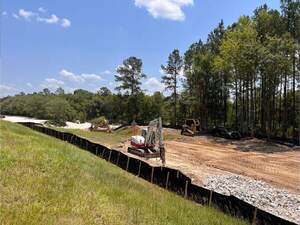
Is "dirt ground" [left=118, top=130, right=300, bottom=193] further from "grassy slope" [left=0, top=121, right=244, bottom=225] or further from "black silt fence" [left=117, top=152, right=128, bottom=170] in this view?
"grassy slope" [left=0, top=121, right=244, bottom=225]

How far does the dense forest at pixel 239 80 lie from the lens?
42.0 metres

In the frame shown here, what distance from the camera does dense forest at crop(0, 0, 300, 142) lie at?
42.0 metres

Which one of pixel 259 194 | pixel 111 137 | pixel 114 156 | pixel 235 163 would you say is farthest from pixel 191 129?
pixel 259 194

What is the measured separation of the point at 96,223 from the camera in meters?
7.41

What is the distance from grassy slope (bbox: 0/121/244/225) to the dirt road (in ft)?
31.0

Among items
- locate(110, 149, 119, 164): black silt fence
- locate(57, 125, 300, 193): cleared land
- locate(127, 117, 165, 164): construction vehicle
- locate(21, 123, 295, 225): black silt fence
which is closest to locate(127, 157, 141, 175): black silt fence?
locate(21, 123, 295, 225): black silt fence

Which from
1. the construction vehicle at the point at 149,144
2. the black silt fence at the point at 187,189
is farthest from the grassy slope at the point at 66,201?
the construction vehicle at the point at 149,144

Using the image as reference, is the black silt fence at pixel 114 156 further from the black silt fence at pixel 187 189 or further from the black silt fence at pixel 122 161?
the black silt fence at pixel 122 161

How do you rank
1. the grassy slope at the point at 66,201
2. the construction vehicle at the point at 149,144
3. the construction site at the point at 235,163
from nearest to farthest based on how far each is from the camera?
the grassy slope at the point at 66,201 < the construction site at the point at 235,163 < the construction vehicle at the point at 149,144

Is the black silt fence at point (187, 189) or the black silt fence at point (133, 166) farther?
the black silt fence at point (133, 166)

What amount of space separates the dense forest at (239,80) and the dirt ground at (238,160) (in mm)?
5235

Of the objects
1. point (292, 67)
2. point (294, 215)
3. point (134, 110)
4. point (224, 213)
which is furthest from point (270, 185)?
point (134, 110)

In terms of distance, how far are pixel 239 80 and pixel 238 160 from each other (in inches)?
966

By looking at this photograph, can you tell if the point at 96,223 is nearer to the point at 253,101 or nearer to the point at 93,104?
the point at 253,101
